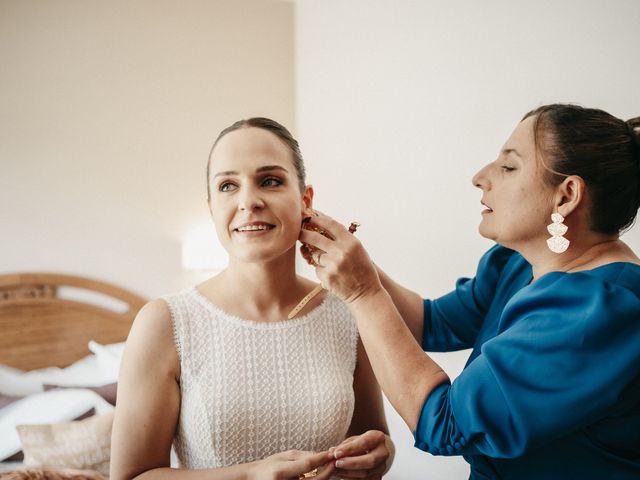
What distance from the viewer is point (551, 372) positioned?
2.53 feet

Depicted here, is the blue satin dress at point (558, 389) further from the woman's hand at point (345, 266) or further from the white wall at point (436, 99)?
the white wall at point (436, 99)

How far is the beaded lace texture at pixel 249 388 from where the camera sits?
3.44 ft

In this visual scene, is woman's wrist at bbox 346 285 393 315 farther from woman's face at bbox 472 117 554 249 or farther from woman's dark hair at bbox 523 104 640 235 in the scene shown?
woman's dark hair at bbox 523 104 640 235

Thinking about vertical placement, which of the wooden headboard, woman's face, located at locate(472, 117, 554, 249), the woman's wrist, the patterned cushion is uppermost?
woman's face, located at locate(472, 117, 554, 249)

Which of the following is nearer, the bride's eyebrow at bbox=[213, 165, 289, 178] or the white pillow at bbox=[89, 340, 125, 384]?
the bride's eyebrow at bbox=[213, 165, 289, 178]

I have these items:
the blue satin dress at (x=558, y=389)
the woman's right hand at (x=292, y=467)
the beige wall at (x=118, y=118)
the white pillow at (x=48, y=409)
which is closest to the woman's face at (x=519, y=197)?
the blue satin dress at (x=558, y=389)

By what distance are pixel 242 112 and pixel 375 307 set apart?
7.65 ft

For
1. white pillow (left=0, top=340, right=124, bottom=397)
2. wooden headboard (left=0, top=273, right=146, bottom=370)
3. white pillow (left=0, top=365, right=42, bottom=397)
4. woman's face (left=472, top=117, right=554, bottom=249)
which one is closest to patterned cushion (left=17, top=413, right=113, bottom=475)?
white pillow (left=0, top=340, right=124, bottom=397)

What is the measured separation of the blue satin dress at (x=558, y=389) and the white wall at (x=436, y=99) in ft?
1.98

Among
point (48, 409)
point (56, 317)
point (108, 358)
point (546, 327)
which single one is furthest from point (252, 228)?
point (56, 317)

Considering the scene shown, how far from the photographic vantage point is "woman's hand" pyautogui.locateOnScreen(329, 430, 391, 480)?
968mm

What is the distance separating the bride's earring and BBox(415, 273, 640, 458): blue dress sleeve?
9cm

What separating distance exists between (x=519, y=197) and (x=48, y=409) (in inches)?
80.3

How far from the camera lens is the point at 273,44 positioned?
10.1ft
